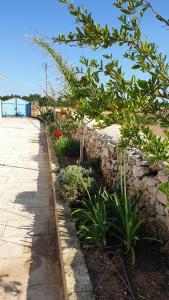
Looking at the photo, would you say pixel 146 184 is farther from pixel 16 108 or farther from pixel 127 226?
pixel 16 108

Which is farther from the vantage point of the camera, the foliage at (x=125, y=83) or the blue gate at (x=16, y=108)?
the blue gate at (x=16, y=108)

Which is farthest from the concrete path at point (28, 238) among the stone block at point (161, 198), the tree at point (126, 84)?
the tree at point (126, 84)

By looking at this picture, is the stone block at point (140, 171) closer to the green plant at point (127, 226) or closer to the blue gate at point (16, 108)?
the green plant at point (127, 226)

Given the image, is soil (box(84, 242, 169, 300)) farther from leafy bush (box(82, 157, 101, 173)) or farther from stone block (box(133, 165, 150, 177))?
leafy bush (box(82, 157, 101, 173))

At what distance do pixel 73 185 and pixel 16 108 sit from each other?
28280 millimetres

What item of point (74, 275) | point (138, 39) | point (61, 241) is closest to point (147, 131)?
point (138, 39)

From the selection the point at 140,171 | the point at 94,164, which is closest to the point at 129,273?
the point at 140,171

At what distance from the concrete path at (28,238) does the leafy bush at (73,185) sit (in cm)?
49

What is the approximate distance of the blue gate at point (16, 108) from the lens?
104 ft

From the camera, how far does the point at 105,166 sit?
6.29 meters

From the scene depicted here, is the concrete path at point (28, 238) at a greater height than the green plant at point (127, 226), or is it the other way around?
the green plant at point (127, 226)

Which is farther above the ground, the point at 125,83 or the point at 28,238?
the point at 125,83

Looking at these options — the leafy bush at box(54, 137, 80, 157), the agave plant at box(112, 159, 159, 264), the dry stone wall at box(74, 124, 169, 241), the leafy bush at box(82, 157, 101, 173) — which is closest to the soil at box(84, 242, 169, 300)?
the agave plant at box(112, 159, 159, 264)

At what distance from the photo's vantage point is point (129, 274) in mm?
2975
